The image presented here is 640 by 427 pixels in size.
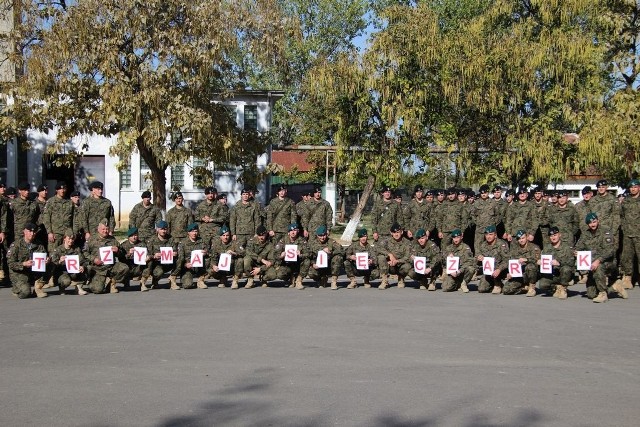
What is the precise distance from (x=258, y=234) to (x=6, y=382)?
9011 millimetres

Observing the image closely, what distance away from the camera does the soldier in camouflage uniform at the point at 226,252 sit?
1638 centimetres

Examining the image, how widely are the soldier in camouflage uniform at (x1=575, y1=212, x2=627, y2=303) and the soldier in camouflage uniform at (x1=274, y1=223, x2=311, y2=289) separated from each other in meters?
5.32

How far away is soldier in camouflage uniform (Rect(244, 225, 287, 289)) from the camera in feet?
53.9

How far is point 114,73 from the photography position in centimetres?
1952

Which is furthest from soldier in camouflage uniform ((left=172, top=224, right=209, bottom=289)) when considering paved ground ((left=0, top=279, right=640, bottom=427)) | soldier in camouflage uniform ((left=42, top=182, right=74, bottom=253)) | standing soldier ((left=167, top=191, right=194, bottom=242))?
soldier in camouflage uniform ((left=42, top=182, right=74, bottom=253))

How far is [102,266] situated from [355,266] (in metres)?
5.04

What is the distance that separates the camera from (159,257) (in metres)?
16.1

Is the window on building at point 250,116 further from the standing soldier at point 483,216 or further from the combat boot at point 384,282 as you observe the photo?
the combat boot at point 384,282

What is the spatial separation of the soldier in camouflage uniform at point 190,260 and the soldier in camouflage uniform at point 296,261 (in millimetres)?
1497

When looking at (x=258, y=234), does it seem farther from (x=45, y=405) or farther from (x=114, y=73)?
(x=45, y=405)

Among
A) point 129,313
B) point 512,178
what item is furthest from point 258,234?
point 512,178

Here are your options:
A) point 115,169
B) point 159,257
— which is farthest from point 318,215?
point 115,169

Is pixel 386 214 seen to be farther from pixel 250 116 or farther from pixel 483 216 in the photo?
pixel 250 116

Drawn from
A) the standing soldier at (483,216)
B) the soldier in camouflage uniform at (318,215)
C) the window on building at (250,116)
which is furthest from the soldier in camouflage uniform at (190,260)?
the window on building at (250,116)
